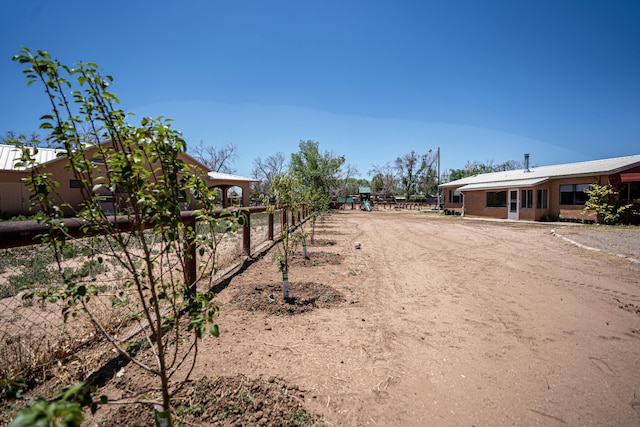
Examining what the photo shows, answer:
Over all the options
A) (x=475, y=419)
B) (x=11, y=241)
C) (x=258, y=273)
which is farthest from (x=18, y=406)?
(x=258, y=273)

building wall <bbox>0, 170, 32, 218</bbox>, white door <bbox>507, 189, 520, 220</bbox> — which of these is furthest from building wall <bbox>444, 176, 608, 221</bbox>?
Result: building wall <bbox>0, 170, 32, 218</bbox>

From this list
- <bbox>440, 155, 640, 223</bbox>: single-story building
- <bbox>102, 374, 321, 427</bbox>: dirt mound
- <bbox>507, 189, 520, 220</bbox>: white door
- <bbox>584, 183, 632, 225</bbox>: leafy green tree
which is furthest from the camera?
<bbox>507, 189, 520, 220</bbox>: white door

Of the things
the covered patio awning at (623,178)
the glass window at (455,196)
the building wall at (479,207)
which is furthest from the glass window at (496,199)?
the covered patio awning at (623,178)

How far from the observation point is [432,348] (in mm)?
3148

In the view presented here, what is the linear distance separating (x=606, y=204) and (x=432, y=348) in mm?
19230

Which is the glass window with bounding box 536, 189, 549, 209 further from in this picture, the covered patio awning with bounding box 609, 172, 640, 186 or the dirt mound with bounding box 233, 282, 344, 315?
the dirt mound with bounding box 233, 282, 344, 315

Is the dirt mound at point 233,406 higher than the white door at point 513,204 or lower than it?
lower

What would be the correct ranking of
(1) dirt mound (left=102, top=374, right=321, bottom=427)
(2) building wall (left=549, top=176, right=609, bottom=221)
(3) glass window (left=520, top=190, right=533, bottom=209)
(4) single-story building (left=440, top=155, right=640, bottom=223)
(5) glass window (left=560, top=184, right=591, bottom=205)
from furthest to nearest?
(3) glass window (left=520, top=190, right=533, bottom=209) → (5) glass window (left=560, top=184, right=591, bottom=205) → (2) building wall (left=549, top=176, right=609, bottom=221) → (4) single-story building (left=440, top=155, right=640, bottom=223) → (1) dirt mound (left=102, top=374, right=321, bottom=427)

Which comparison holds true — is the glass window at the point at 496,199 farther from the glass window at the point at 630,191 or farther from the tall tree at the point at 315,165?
the tall tree at the point at 315,165

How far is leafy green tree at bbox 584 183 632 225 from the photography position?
52.0 ft

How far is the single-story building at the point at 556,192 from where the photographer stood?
16.1 meters

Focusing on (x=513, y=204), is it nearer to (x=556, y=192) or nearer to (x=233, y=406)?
(x=556, y=192)

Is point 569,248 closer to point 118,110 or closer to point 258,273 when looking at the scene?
point 258,273

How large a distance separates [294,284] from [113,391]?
2.94 meters
